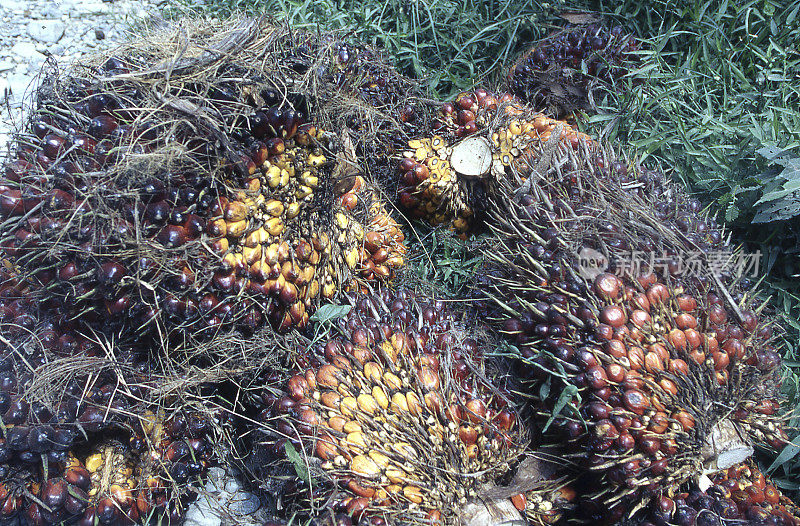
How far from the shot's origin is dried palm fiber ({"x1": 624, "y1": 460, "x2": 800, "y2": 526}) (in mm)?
1761

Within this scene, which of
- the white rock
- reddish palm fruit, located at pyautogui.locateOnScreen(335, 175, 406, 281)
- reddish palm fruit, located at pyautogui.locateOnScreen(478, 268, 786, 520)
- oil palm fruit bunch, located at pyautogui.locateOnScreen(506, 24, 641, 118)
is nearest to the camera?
reddish palm fruit, located at pyautogui.locateOnScreen(478, 268, 786, 520)

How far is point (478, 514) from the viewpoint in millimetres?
1800

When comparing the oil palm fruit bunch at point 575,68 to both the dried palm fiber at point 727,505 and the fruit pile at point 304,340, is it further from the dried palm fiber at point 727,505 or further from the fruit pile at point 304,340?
the dried palm fiber at point 727,505

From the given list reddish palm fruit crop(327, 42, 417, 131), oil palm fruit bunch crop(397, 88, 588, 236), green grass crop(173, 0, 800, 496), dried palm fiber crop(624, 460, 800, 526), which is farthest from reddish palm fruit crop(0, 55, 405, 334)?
dried palm fiber crop(624, 460, 800, 526)

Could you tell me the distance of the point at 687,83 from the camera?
10.1 ft

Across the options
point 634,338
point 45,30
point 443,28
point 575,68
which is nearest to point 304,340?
point 634,338

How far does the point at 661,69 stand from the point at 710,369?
1948 mm

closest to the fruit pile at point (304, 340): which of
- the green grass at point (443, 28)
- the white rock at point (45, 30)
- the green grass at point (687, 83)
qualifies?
the green grass at point (687, 83)

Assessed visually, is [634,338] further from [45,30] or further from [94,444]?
[45,30]

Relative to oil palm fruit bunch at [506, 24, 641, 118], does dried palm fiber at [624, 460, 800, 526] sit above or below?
below

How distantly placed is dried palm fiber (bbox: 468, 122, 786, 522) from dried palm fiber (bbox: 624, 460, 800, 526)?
0.06m

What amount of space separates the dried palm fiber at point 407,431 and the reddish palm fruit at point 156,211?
315 mm

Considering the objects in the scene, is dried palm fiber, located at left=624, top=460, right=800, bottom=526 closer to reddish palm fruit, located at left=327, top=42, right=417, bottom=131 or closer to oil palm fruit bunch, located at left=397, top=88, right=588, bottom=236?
oil palm fruit bunch, located at left=397, top=88, right=588, bottom=236

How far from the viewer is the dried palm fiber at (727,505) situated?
5.78 ft
